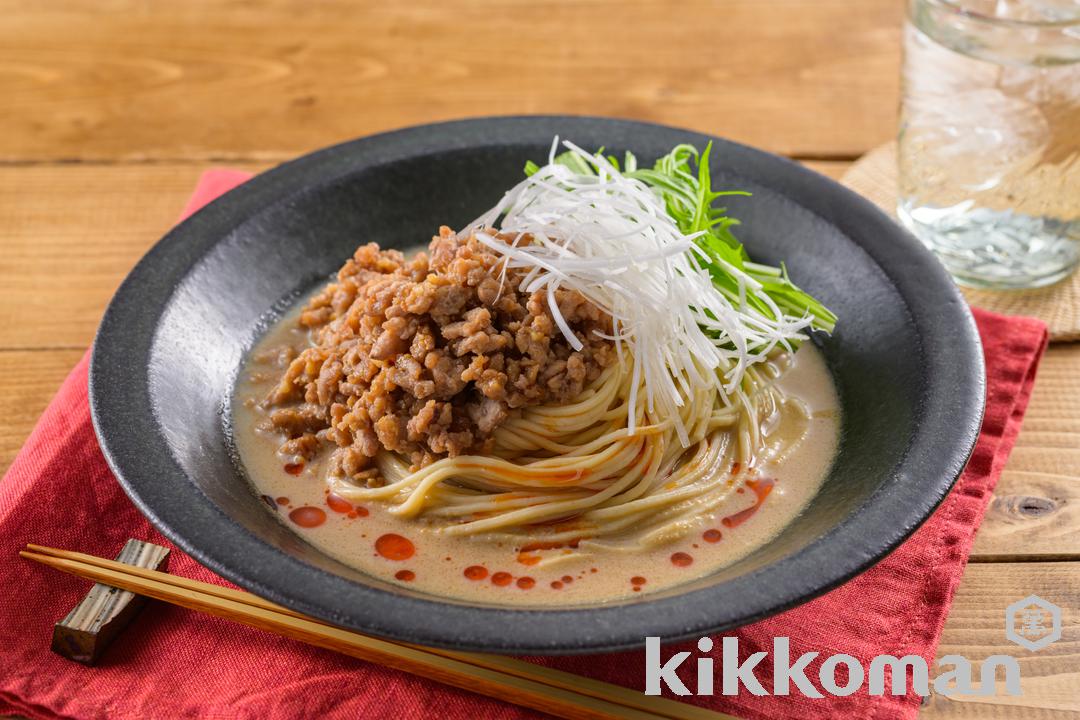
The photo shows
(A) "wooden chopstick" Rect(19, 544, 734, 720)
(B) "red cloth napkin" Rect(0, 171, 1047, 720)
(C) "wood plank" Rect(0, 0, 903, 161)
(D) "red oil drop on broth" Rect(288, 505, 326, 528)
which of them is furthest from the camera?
(C) "wood plank" Rect(0, 0, 903, 161)

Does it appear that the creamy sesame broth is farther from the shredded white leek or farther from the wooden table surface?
the wooden table surface

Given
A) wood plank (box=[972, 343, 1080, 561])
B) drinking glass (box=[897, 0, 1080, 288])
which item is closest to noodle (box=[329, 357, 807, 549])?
wood plank (box=[972, 343, 1080, 561])

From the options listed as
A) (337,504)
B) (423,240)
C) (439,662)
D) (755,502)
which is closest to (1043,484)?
(755,502)

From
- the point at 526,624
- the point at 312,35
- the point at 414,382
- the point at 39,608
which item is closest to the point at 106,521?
the point at 39,608

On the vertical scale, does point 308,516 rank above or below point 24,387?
above

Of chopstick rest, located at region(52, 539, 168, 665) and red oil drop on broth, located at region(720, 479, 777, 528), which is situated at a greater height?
chopstick rest, located at region(52, 539, 168, 665)

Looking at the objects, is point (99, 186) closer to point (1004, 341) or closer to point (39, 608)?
point (39, 608)

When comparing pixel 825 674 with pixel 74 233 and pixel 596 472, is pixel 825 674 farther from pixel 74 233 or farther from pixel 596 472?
pixel 74 233
